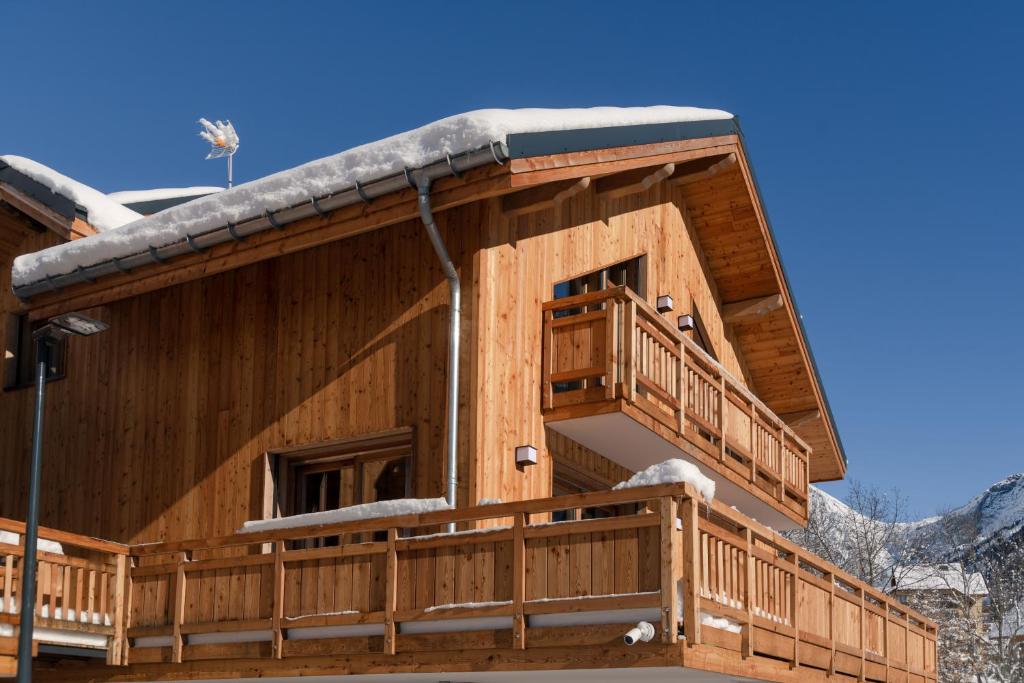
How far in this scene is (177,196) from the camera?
2292 cm

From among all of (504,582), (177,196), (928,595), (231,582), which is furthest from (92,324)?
(928,595)

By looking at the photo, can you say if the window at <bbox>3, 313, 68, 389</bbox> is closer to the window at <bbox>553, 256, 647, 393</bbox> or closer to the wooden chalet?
the wooden chalet

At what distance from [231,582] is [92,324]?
2.76 meters

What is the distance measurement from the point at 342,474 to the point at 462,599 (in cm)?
Answer: 376

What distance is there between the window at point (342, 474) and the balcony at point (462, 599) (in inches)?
21.5

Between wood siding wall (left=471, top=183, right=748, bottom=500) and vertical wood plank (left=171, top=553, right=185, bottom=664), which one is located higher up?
wood siding wall (left=471, top=183, right=748, bottom=500)

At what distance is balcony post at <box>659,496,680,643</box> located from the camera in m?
10.3

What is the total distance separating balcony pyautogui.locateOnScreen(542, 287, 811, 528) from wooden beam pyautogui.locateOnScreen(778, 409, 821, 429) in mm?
4559

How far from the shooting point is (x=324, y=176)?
1325 cm

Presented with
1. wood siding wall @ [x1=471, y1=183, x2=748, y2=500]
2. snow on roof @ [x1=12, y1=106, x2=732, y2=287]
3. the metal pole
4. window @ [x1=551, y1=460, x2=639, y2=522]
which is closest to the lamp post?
the metal pole

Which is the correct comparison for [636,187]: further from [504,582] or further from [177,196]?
[177,196]

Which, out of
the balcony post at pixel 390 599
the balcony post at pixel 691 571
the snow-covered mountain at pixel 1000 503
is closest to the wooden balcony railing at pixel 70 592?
the balcony post at pixel 390 599

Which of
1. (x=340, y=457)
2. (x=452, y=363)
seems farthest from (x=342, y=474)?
(x=452, y=363)

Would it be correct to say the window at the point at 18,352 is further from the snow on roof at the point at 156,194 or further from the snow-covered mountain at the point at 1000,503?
the snow-covered mountain at the point at 1000,503
